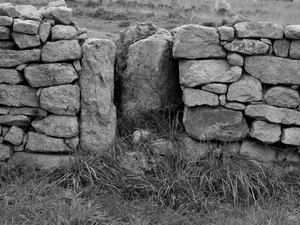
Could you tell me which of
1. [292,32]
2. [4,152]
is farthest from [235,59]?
[4,152]

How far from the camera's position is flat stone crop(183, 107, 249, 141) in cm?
580

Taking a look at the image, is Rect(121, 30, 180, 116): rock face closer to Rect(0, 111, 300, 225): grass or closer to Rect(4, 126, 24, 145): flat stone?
Rect(0, 111, 300, 225): grass

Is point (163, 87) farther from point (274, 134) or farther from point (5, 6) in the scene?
point (5, 6)

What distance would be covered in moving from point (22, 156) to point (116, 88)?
1.48 meters

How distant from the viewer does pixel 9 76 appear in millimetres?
5578

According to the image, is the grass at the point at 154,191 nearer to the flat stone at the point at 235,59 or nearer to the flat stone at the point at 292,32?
the flat stone at the point at 235,59

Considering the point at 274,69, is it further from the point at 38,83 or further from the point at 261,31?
the point at 38,83

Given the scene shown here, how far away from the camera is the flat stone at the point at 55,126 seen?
18.6ft

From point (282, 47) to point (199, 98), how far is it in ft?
3.71

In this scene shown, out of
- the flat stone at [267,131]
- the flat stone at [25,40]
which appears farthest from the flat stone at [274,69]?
the flat stone at [25,40]

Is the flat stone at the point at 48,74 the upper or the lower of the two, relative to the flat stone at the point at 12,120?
upper

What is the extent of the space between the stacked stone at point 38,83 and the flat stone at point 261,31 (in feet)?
6.18

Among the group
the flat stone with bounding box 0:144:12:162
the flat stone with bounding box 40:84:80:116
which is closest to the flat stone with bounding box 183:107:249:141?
the flat stone with bounding box 40:84:80:116

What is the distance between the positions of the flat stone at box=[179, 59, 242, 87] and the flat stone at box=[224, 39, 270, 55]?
8.4 inches
